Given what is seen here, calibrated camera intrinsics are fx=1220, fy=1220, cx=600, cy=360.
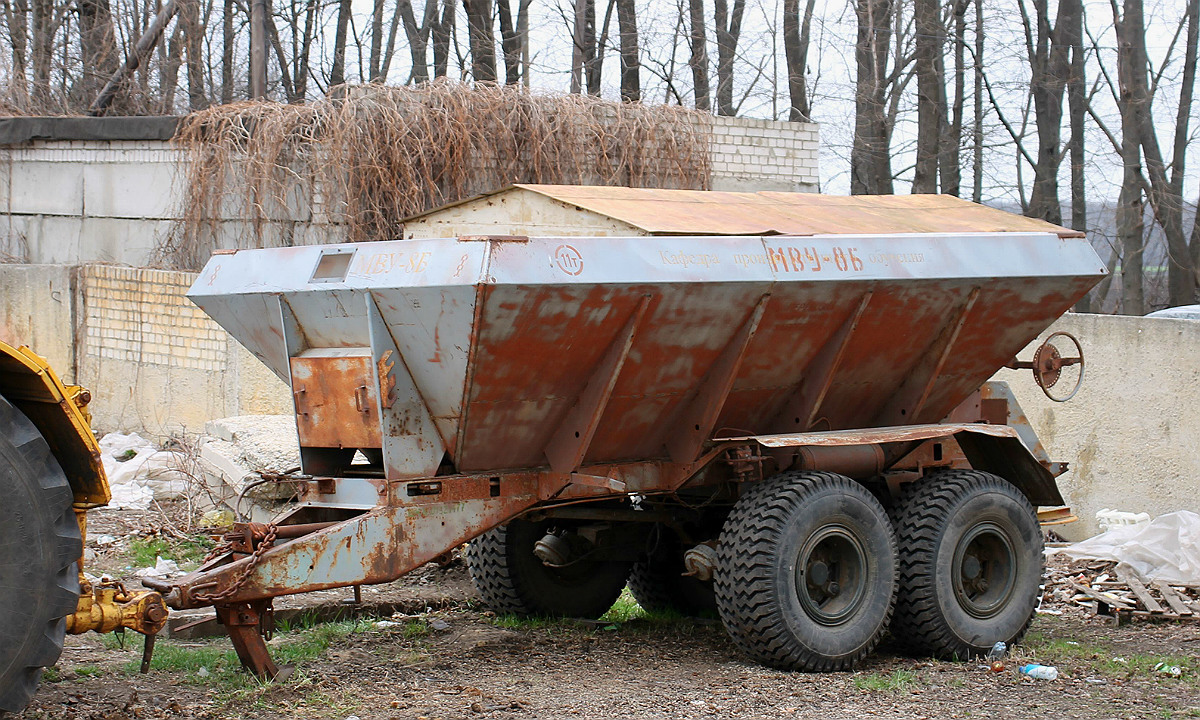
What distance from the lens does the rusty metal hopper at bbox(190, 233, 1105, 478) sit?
16.1ft

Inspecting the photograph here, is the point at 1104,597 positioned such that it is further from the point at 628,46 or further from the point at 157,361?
the point at 628,46

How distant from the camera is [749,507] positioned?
5.70 meters

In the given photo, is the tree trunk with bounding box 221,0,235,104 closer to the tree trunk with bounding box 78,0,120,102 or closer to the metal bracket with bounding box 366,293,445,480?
the tree trunk with bounding box 78,0,120,102

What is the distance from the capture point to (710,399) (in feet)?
19.1

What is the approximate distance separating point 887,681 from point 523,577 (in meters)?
2.07

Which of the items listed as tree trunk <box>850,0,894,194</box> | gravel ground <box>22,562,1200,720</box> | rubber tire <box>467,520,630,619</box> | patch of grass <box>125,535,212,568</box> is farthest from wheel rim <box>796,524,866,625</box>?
tree trunk <box>850,0,894,194</box>

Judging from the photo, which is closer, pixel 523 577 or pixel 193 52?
pixel 523 577

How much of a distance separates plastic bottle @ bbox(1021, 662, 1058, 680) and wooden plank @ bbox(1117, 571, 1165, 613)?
174 cm

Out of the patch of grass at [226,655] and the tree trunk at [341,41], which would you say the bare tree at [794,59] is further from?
the patch of grass at [226,655]

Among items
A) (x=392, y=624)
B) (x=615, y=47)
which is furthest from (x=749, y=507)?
(x=615, y=47)

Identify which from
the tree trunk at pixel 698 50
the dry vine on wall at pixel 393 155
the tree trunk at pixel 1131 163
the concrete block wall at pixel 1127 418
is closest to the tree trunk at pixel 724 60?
the tree trunk at pixel 698 50

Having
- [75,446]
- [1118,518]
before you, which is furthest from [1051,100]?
[75,446]

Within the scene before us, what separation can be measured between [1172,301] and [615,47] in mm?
11349

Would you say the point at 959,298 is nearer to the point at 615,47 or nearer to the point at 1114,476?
the point at 1114,476
